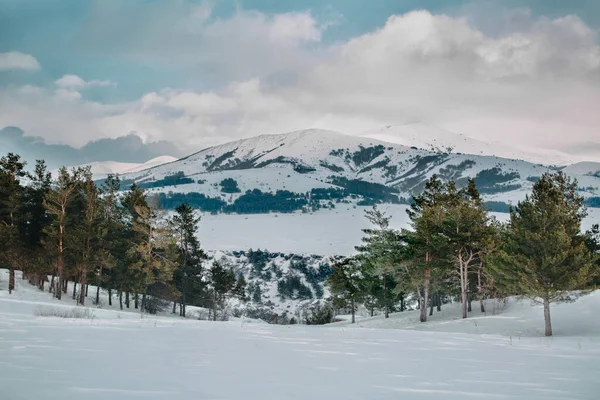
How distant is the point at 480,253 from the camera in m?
38.9

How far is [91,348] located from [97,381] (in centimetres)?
374

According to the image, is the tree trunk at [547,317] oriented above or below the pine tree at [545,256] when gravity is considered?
below

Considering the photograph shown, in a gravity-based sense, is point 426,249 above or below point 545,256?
above

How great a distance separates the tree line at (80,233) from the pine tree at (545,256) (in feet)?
97.7

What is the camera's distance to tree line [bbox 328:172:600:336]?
26016 millimetres

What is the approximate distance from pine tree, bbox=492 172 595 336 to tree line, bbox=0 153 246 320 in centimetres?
2977

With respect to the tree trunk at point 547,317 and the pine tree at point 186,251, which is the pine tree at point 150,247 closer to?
the pine tree at point 186,251

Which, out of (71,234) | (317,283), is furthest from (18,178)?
(317,283)

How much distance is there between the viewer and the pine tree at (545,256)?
25531 mm

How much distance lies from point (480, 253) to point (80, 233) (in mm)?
36004

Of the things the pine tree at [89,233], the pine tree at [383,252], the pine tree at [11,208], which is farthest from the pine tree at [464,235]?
the pine tree at [11,208]

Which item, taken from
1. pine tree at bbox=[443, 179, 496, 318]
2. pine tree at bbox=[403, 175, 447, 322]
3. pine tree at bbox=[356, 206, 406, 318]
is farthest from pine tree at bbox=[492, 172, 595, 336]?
pine tree at bbox=[356, 206, 406, 318]

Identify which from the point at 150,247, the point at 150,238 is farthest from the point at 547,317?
the point at 150,238

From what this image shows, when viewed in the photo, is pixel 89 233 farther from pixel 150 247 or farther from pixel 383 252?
pixel 383 252
